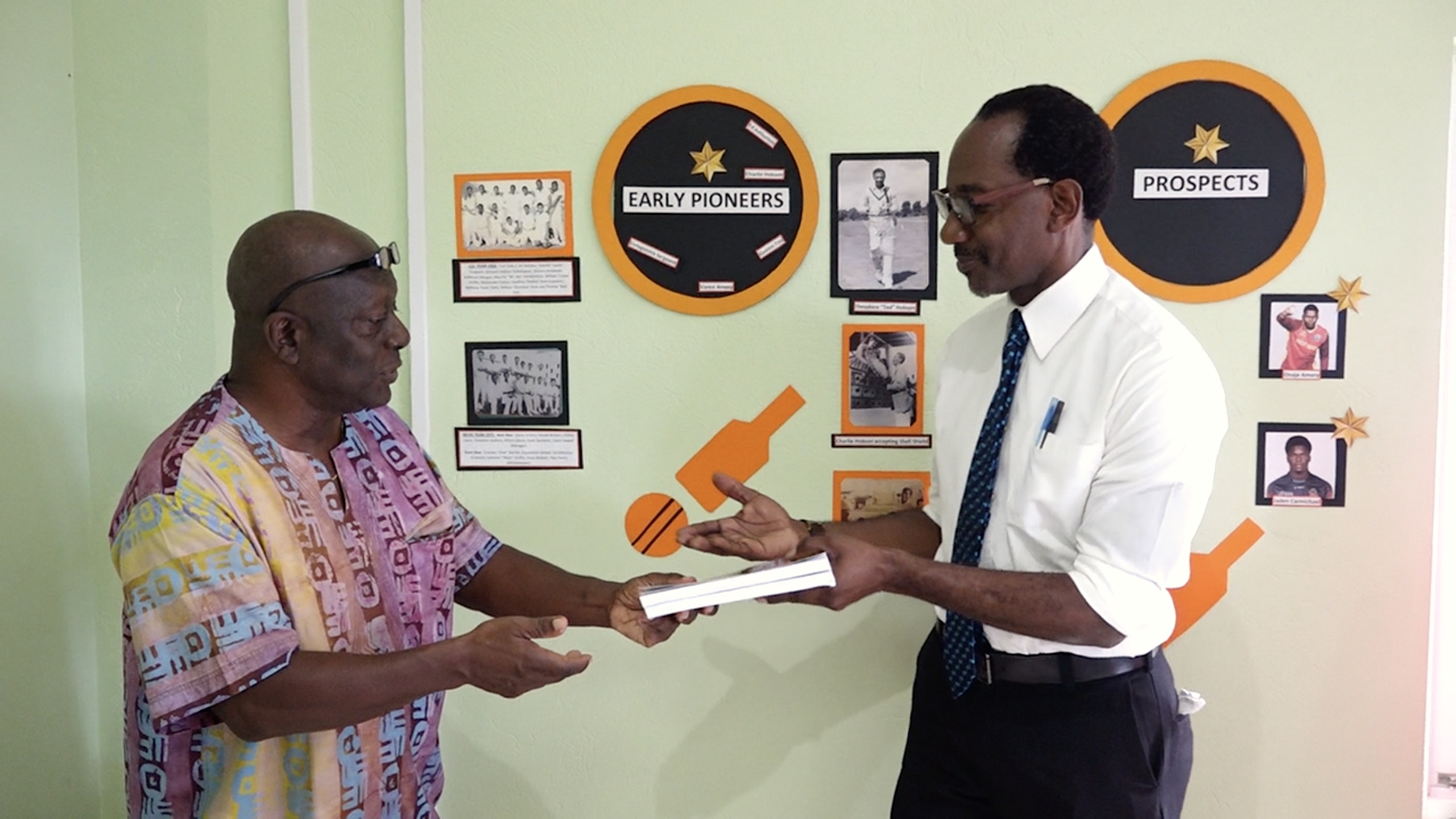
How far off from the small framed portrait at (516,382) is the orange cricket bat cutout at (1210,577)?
56.5 inches

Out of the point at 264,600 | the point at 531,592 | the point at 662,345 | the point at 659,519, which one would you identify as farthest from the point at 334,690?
the point at 662,345

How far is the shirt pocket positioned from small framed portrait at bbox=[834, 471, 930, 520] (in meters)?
0.53

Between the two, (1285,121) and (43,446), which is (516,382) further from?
(1285,121)

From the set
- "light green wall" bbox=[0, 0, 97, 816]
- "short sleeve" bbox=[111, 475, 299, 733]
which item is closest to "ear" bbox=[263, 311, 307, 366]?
"short sleeve" bbox=[111, 475, 299, 733]

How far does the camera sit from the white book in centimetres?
143

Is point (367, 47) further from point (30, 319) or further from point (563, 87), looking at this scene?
point (30, 319)

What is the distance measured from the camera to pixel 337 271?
4.69ft

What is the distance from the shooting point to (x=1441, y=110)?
1.93 m

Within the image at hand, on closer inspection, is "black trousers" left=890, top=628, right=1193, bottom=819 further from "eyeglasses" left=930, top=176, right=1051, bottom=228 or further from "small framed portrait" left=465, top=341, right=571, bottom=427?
"small framed portrait" left=465, top=341, right=571, bottom=427

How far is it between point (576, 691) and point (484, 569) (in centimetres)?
60

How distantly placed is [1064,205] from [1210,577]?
3.27ft

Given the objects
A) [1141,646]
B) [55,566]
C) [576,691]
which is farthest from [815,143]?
[55,566]

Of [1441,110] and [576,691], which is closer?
[1441,110]

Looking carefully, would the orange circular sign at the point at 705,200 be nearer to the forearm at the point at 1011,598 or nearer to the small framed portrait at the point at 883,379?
the small framed portrait at the point at 883,379
